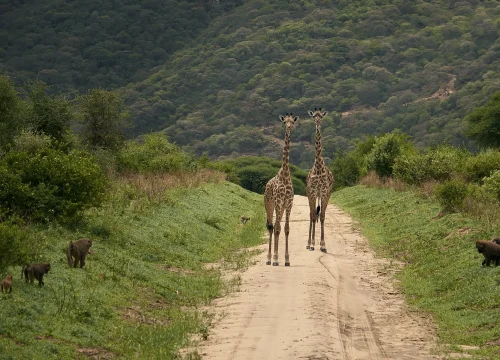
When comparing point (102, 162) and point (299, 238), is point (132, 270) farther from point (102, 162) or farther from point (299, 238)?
point (102, 162)

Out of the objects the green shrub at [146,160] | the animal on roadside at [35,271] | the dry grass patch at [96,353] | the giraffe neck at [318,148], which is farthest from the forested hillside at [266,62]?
the dry grass patch at [96,353]

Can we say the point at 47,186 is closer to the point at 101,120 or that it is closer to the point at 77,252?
the point at 77,252

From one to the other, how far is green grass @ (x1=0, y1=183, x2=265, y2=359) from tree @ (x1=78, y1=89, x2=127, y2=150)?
1346cm

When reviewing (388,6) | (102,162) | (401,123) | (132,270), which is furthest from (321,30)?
(132,270)

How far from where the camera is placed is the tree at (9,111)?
3041 cm

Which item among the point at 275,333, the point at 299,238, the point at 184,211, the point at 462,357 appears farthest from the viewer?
the point at 184,211

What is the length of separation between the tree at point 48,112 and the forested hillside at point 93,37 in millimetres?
77584

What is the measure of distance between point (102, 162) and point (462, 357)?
2525cm

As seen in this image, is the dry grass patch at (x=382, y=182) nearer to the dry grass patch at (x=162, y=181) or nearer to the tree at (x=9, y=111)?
the dry grass patch at (x=162, y=181)

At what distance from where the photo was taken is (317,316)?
49.5ft

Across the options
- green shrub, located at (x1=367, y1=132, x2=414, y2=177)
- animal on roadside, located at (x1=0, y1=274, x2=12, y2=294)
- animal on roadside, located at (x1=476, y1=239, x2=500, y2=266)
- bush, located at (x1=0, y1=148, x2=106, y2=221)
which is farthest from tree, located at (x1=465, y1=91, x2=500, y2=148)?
animal on roadside, located at (x1=0, y1=274, x2=12, y2=294)

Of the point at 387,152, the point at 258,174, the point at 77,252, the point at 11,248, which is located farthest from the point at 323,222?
the point at 258,174

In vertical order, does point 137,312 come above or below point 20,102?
below

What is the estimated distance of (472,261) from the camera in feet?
62.0
